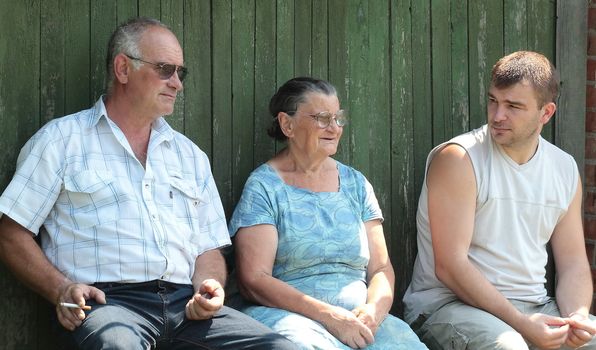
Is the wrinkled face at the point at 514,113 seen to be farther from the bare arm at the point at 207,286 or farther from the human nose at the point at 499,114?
the bare arm at the point at 207,286

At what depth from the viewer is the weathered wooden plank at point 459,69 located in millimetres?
5086

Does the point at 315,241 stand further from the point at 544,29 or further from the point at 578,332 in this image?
the point at 544,29

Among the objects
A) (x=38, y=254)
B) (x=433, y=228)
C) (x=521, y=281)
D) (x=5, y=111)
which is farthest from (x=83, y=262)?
(x=521, y=281)

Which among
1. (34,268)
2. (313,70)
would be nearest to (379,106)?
(313,70)

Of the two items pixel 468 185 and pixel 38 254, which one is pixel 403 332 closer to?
pixel 468 185

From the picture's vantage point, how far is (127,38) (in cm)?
398

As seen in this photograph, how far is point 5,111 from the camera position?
392 centimetres

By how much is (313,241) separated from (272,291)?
29 centimetres

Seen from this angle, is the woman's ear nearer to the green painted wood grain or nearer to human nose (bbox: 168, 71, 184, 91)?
the green painted wood grain

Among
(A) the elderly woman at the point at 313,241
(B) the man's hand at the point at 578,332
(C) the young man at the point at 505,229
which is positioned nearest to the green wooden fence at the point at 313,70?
(A) the elderly woman at the point at 313,241

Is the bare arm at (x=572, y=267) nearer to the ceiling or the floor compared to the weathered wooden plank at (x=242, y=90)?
nearer to the floor

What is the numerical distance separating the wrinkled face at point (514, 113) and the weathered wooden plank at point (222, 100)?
1123 mm

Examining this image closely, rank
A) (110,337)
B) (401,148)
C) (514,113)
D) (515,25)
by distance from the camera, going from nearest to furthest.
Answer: (110,337) < (514,113) < (401,148) < (515,25)

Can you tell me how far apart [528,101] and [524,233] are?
0.57 meters
